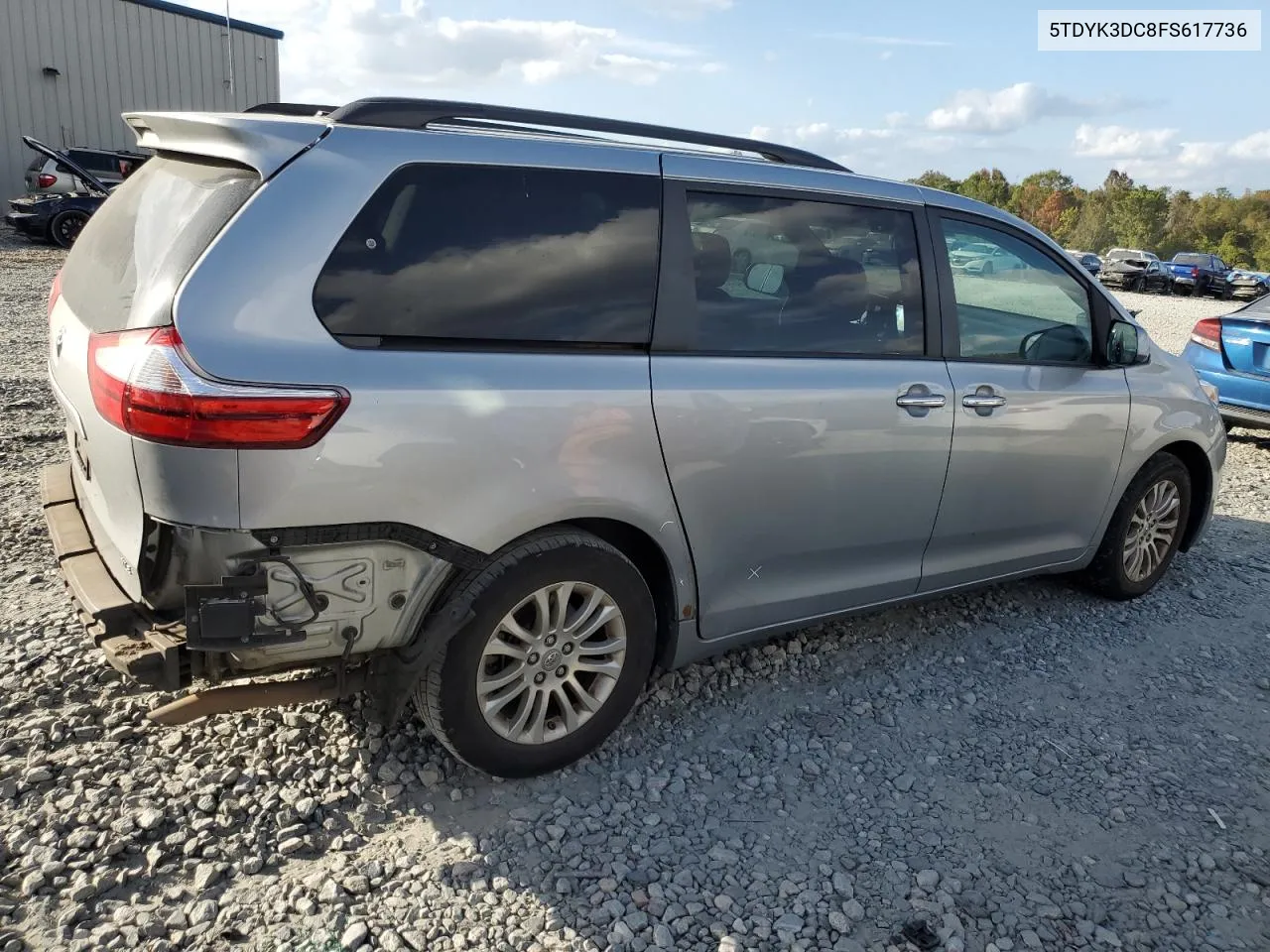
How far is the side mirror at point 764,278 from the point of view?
328cm

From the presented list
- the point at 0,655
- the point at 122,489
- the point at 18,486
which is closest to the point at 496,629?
the point at 122,489

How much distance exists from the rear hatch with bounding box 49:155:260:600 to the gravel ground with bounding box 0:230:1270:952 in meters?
0.72

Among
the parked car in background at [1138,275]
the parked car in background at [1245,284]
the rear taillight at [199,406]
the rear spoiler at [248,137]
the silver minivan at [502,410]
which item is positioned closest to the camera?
the rear taillight at [199,406]

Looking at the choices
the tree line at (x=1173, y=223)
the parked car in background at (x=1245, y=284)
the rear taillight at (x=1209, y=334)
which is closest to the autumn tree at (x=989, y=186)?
the tree line at (x=1173, y=223)

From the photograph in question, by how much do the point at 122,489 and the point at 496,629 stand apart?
1043 mm

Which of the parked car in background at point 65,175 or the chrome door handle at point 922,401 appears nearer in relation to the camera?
the chrome door handle at point 922,401

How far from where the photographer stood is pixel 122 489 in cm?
251

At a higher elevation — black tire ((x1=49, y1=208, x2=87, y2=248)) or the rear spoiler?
the rear spoiler

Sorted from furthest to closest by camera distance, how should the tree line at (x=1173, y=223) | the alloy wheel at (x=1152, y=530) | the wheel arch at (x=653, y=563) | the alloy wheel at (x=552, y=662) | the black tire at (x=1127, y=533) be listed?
the tree line at (x=1173, y=223) → the alloy wheel at (x=1152, y=530) → the black tire at (x=1127, y=533) → the wheel arch at (x=653, y=563) → the alloy wheel at (x=552, y=662)

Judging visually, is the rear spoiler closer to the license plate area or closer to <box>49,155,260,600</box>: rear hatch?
<box>49,155,260,600</box>: rear hatch

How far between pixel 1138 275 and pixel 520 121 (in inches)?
1469

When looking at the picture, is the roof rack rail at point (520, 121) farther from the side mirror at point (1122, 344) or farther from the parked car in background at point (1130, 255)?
the parked car in background at point (1130, 255)

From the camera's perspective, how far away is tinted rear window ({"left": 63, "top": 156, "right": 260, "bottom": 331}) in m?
2.45

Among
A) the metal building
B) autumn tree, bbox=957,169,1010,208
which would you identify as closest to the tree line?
autumn tree, bbox=957,169,1010,208
